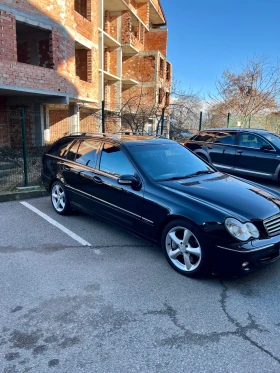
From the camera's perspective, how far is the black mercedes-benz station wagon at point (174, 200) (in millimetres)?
3129

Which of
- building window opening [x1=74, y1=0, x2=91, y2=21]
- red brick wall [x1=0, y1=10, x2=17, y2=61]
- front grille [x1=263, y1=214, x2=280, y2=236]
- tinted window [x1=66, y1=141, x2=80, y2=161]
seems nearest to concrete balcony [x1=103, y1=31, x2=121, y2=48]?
building window opening [x1=74, y1=0, x2=91, y2=21]

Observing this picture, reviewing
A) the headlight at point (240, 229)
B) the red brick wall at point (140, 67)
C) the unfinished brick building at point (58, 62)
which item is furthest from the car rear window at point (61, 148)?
the red brick wall at point (140, 67)

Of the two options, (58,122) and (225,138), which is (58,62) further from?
(225,138)

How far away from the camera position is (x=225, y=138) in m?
8.98

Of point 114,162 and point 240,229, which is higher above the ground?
point 114,162

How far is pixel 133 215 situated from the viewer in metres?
3.96

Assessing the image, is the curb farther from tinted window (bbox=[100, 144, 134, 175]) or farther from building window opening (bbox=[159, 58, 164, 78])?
building window opening (bbox=[159, 58, 164, 78])

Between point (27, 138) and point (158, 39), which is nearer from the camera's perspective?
point (27, 138)

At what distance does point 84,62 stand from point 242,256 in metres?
15.9

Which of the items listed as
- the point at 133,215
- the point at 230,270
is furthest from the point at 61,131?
the point at 230,270

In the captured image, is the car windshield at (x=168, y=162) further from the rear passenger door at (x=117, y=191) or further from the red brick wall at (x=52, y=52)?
the red brick wall at (x=52, y=52)

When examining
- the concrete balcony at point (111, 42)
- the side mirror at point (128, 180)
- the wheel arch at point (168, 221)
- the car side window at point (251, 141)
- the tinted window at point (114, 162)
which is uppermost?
the concrete balcony at point (111, 42)

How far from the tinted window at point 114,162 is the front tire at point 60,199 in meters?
1.25

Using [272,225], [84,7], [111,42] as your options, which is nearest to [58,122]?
[84,7]
